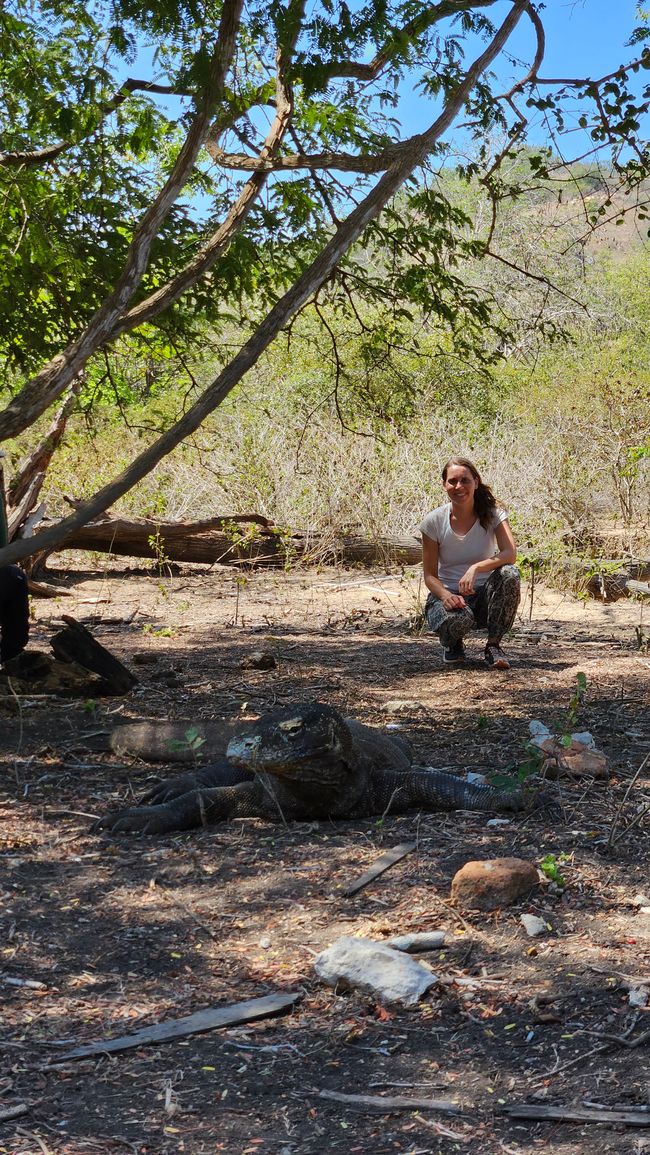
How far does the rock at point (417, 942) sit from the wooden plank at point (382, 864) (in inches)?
16.7

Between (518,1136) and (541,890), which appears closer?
(518,1136)

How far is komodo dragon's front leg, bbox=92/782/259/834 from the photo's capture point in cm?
422

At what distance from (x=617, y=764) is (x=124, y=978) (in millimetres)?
2641

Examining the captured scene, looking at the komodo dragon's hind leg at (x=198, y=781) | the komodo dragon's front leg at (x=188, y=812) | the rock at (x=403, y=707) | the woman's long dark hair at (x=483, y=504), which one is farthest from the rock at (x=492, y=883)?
the woman's long dark hair at (x=483, y=504)

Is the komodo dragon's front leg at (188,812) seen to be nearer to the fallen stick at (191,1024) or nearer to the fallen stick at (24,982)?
the fallen stick at (24,982)

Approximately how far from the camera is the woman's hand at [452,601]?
7.19 m

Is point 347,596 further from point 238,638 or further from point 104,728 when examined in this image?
point 104,728

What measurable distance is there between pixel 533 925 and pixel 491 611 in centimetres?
416

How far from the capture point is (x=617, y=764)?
495 centimetres

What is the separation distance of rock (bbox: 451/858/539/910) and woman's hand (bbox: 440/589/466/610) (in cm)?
382

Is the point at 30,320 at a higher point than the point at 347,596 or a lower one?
higher

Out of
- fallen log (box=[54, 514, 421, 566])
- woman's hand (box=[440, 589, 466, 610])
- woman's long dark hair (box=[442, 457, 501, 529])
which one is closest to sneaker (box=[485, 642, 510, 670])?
woman's hand (box=[440, 589, 466, 610])

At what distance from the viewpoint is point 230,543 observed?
38.2ft

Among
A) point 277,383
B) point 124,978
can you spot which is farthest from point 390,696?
point 277,383
